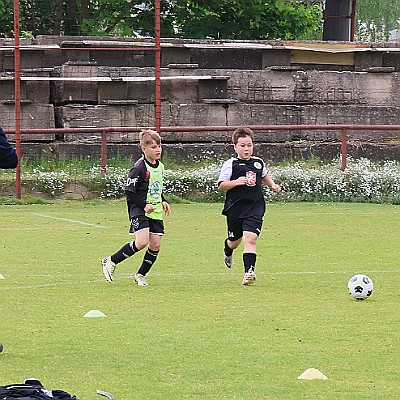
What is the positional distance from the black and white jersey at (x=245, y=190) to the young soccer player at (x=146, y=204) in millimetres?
746

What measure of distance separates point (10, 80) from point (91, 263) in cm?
1413

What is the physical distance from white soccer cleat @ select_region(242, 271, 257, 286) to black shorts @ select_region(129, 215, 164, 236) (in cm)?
100

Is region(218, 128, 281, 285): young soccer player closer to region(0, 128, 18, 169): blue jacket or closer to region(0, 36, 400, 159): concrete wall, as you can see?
region(0, 128, 18, 169): blue jacket

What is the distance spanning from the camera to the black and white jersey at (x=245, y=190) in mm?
11844

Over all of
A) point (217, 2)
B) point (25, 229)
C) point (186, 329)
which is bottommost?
point (25, 229)

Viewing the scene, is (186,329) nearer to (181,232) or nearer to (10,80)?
(181,232)

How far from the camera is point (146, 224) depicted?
452 inches

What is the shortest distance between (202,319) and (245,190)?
2.98m

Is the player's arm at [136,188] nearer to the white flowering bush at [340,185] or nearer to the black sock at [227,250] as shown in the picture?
the black sock at [227,250]

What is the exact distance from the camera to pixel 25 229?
17.7m

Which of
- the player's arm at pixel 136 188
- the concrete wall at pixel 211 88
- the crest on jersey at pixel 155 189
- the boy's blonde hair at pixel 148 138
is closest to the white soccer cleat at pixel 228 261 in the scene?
the crest on jersey at pixel 155 189

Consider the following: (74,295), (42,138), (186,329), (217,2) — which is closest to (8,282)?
(74,295)

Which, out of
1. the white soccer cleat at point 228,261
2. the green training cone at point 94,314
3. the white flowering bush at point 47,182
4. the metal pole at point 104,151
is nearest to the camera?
the green training cone at point 94,314

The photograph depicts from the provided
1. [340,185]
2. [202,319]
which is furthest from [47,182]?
[202,319]
